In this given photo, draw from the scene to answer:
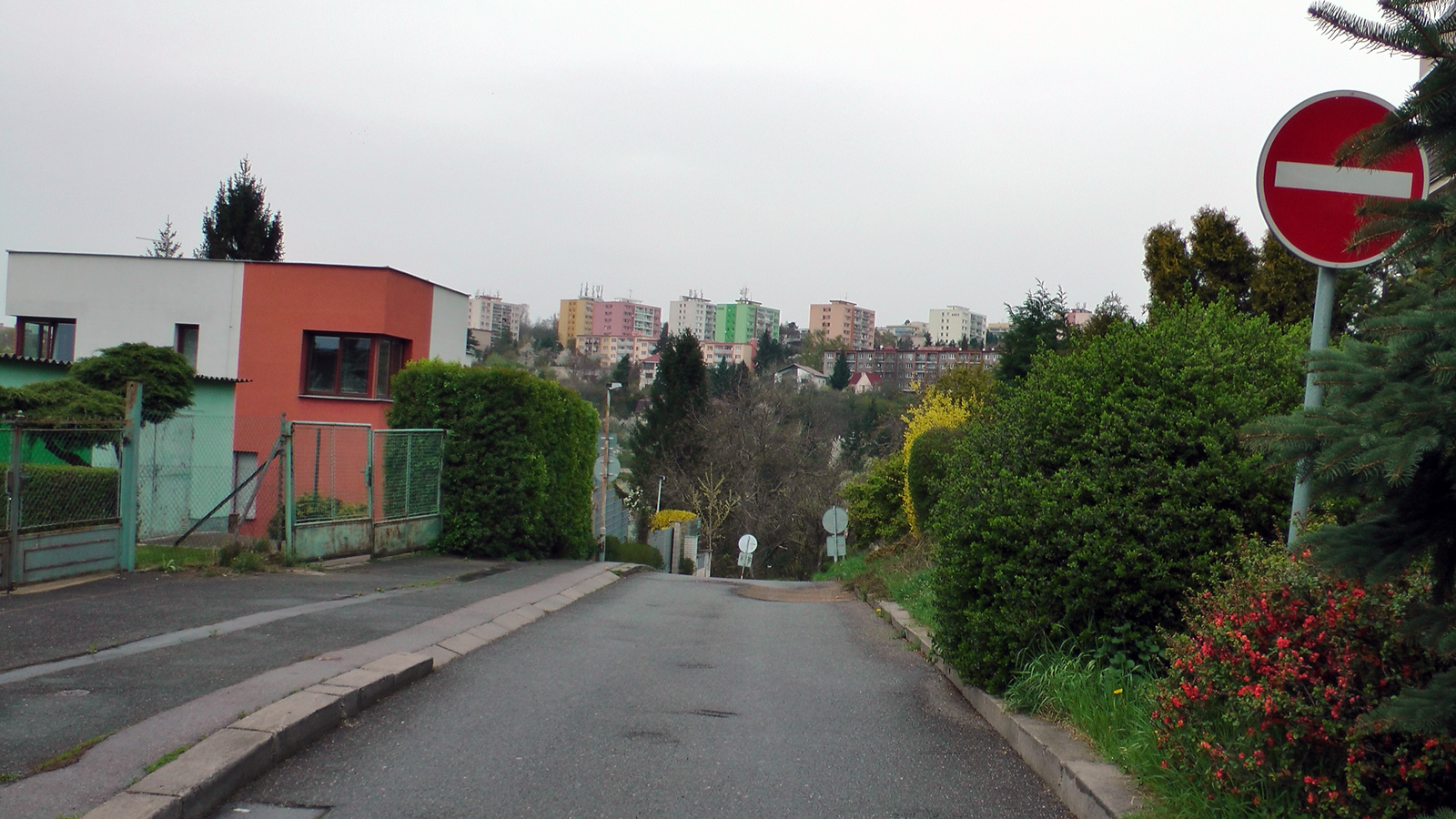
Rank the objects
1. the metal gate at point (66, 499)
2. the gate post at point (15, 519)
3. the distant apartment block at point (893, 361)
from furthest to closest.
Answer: the distant apartment block at point (893, 361), the metal gate at point (66, 499), the gate post at point (15, 519)

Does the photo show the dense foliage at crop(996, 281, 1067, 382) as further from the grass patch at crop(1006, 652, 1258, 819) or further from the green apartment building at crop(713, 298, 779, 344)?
the green apartment building at crop(713, 298, 779, 344)

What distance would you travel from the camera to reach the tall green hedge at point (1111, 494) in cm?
587

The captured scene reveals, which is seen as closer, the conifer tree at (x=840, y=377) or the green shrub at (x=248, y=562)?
the green shrub at (x=248, y=562)

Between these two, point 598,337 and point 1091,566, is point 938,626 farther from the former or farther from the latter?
point 598,337

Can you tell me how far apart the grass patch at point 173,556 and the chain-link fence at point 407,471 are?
2870 millimetres

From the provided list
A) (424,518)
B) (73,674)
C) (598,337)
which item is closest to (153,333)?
(424,518)

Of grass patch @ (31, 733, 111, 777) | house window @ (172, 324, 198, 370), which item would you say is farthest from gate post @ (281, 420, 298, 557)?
house window @ (172, 324, 198, 370)

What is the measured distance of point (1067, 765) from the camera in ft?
15.9

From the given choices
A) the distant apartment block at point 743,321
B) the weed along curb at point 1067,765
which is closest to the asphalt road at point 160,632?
the weed along curb at point 1067,765

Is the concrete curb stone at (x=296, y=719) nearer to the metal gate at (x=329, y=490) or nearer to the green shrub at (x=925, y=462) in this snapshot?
the metal gate at (x=329, y=490)

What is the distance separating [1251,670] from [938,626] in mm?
3640

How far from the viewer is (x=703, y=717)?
638 centimetres

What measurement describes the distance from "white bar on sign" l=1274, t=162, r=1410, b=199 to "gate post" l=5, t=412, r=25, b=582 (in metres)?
10.6

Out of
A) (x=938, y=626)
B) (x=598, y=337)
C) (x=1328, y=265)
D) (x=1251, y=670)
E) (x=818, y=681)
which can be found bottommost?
(x=818, y=681)
